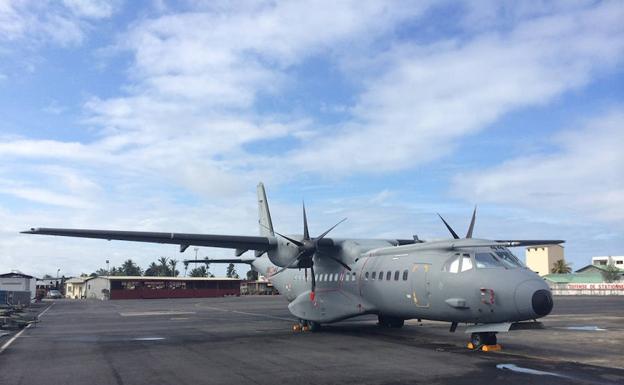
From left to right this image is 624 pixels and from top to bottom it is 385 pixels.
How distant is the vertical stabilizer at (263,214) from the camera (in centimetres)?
2866

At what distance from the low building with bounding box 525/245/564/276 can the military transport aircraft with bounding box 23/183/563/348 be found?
121 m

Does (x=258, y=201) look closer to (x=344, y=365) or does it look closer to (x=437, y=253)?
(x=437, y=253)

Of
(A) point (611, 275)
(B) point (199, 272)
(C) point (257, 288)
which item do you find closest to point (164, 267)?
(B) point (199, 272)

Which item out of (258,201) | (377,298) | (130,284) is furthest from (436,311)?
(130,284)

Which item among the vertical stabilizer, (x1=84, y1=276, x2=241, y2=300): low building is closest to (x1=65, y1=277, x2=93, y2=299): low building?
(x1=84, y1=276, x2=241, y2=300): low building

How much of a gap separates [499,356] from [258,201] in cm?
1900

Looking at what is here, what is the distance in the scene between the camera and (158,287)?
82.6 metres

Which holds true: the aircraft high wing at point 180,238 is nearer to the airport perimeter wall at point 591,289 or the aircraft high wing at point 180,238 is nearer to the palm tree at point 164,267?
the airport perimeter wall at point 591,289

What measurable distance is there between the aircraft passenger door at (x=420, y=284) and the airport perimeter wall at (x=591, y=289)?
212ft

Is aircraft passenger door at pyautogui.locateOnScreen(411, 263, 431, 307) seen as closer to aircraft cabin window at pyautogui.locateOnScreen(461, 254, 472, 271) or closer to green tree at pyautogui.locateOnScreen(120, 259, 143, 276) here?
aircraft cabin window at pyautogui.locateOnScreen(461, 254, 472, 271)

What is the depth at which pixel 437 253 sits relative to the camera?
16.5 metres

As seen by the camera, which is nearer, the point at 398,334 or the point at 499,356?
the point at 499,356

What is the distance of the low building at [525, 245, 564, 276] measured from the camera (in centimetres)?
13525

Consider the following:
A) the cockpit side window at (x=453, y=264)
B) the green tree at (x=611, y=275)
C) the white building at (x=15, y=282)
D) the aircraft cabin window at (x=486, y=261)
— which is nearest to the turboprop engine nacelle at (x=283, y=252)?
the cockpit side window at (x=453, y=264)
